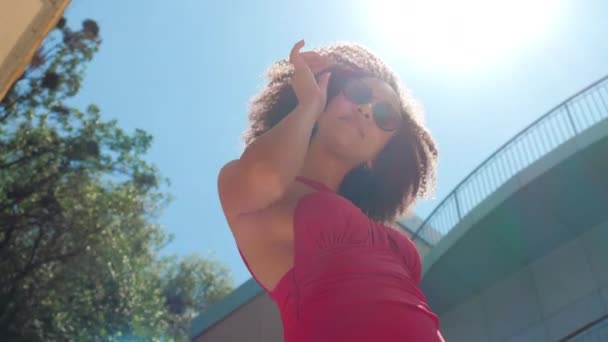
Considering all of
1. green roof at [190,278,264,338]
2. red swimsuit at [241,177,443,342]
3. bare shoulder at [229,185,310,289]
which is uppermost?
bare shoulder at [229,185,310,289]

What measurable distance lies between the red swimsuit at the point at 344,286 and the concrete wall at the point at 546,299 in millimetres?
9075

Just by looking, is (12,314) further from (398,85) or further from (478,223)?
(398,85)

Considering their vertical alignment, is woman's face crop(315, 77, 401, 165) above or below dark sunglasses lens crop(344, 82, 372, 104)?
below

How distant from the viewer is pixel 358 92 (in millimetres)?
1694

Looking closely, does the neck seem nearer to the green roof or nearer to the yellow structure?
the yellow structure

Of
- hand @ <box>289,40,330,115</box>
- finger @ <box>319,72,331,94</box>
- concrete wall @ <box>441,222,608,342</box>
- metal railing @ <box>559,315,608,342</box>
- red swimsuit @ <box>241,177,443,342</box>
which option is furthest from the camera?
concrete wall @ <box>441,222,608,342</box>

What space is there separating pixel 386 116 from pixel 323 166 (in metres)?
0.23

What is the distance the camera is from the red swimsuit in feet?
3.61

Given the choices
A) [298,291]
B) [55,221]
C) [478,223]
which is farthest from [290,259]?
[55,221]

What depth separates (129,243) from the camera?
20.3m

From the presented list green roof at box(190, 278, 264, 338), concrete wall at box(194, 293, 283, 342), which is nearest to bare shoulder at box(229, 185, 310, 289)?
concrete wall at box(194, 293, 283, 342)

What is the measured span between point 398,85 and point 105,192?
1753 cm

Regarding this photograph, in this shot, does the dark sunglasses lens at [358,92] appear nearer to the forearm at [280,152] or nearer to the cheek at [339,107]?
the cheek at [339,107]

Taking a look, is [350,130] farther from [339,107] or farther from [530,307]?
[530,307]
